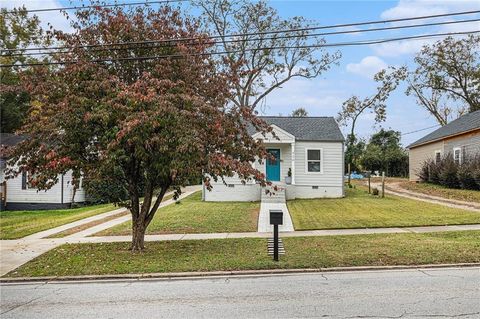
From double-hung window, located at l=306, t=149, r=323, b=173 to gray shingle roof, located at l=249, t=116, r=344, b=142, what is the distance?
0.75m

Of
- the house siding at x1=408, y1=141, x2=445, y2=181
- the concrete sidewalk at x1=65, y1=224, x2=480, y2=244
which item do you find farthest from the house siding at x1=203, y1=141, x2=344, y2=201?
the concrete sidewalk at x1=65, y1=224, x2=480, y2=244

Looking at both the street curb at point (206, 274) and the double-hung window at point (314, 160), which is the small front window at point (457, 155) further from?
the street curb at point (206, 274)

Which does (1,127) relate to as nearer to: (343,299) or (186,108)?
(186,108)

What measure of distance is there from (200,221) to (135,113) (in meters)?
7.44

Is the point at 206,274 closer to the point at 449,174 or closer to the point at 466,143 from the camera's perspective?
the point at 449,174

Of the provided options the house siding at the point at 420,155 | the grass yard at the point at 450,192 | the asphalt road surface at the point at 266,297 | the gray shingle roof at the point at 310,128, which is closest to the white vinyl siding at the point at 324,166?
the gray shingle roof at the point at 310,128

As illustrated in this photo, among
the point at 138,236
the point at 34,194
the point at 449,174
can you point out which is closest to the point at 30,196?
the point at 34,194

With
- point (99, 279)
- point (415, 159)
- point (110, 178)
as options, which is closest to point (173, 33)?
point (110, 178)

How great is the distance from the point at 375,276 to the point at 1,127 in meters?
38.7

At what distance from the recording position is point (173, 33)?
10.8m

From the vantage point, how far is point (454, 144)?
1089 inches

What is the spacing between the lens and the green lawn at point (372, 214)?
14.1m

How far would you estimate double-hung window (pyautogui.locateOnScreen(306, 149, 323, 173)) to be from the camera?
2423 cm

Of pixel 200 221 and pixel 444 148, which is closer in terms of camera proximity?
pixel 200 221
